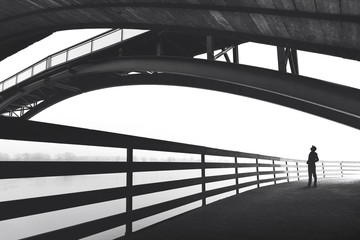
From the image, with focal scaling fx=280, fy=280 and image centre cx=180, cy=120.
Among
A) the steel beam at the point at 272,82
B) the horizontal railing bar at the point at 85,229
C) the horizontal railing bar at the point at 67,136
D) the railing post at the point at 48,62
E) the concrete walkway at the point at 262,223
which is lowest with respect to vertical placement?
the concrete walkway at the point at 262,223

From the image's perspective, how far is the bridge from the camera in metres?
2.55

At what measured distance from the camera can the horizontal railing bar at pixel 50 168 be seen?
2.08 meters

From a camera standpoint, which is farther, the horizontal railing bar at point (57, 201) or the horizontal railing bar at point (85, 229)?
the horizontal railing bar at point (85, 229)

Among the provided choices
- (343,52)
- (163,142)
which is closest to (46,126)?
(163,142)

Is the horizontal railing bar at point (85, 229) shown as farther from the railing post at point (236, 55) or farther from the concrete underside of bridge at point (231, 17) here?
the railing post at point (236, 55)

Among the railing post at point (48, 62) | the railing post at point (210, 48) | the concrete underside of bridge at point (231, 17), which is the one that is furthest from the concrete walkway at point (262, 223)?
the railing post at point (48, 62)

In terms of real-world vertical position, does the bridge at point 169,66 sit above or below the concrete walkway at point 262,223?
above

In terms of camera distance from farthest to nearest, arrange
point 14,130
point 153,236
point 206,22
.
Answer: point 206,22 < point 153,236 < point 14,130

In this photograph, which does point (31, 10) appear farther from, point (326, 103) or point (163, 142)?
point (326, 103)

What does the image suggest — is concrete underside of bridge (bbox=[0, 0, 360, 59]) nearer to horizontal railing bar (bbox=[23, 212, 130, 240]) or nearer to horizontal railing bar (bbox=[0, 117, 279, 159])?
horizontal railing bar (bbox=[0, 117, 279, 159])

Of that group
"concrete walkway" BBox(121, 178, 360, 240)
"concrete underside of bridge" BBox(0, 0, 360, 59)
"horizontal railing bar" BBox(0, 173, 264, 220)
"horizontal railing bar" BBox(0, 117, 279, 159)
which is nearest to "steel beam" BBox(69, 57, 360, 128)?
"concrete underside of bridge" BBox(0, 0, 360, 59)

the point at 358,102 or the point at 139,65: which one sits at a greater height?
the point at 139,65

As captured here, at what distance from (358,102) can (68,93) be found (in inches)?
791

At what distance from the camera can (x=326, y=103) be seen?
7.86 meters
